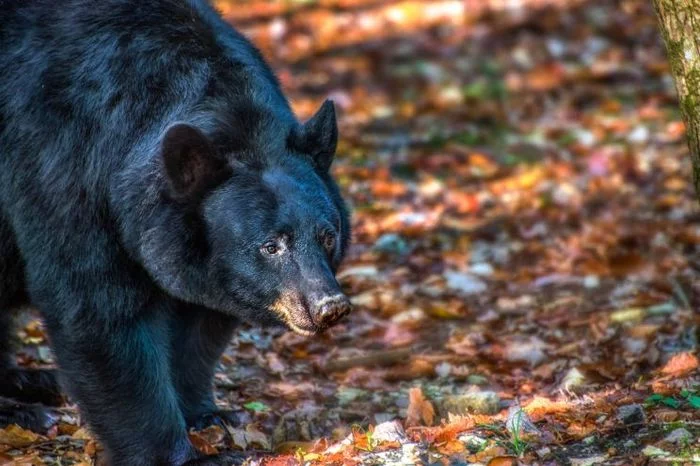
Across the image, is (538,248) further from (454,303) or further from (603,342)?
(603,342)

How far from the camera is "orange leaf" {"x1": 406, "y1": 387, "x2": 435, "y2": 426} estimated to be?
5633mm

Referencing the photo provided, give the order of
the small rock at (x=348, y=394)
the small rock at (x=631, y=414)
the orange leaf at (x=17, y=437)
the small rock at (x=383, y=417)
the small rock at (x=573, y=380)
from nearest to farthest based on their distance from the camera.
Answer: the small rock at (x=631, y=414) → the orange leaf at (x=17, y=437) → the small rock at (x=383, y=417) → the small rock at (x=573, y=380) → the small rock at (x=348, y=394)

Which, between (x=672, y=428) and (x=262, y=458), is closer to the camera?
(x=672, y=428)

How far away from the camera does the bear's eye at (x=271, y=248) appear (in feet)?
15.4

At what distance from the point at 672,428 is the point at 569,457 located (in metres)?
0.46

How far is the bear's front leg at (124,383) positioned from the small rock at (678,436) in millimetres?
1953

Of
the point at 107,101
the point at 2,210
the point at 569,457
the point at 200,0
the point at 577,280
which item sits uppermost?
the point at 200,0

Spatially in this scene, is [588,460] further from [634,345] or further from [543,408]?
[634,345]

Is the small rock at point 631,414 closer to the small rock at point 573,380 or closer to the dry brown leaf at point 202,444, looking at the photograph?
the small rock at point 573,380

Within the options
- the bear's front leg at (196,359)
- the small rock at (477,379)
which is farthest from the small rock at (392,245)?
the bear's front leg at (196,359)

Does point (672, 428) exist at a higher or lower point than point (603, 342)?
higher

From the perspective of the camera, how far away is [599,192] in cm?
977

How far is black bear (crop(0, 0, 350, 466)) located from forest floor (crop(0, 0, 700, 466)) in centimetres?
59

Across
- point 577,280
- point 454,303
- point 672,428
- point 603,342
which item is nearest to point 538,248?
point 577,280
